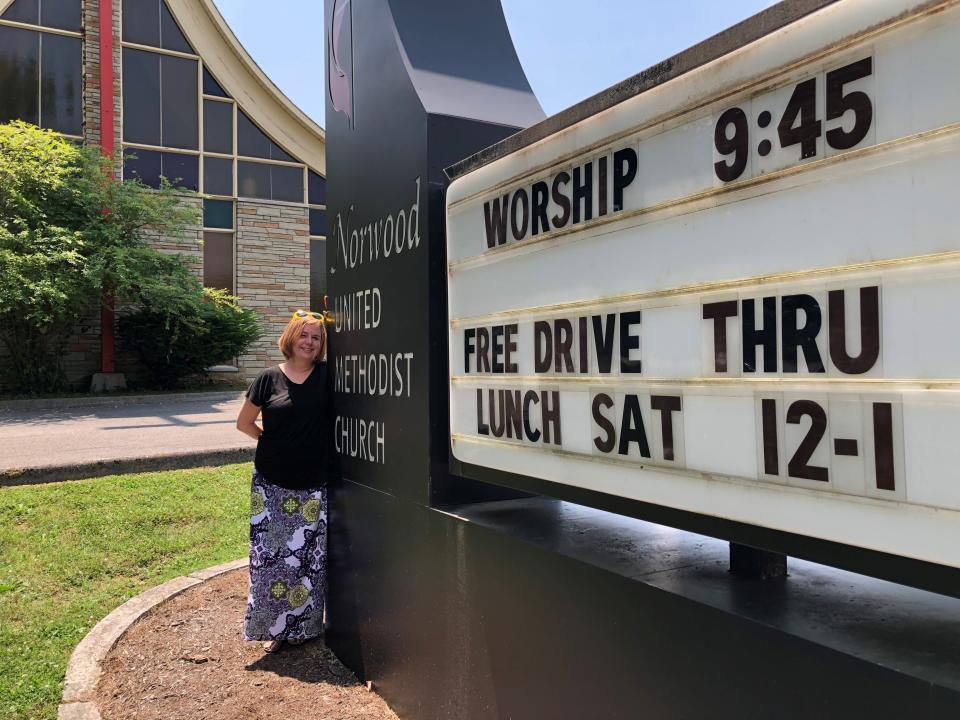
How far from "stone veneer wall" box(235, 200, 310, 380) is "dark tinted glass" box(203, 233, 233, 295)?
271 mm

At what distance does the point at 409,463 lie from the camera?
10.5 ft

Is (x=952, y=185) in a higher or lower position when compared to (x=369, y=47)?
lower

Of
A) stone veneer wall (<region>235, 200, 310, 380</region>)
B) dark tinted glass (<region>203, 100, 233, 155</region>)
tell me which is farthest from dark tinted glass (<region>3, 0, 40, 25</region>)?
stone veneer wall (<region>235, 200, 310, 380</region>)

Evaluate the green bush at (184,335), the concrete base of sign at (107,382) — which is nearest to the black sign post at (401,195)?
the green bush at (184,335)

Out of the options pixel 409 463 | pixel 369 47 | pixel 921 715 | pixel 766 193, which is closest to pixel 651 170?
pixel 766 193

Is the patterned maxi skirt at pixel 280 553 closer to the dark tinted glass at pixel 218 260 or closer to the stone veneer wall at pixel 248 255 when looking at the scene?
the stone veneer wall at pixel 248 255

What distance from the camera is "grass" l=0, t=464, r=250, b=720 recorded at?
418cm

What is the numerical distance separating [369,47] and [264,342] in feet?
56.8

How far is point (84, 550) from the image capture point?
19.0ft

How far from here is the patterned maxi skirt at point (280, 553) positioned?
4.17 meters

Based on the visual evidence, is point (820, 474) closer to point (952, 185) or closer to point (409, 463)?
point (952, 185)

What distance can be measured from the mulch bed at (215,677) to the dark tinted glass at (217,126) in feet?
56.6

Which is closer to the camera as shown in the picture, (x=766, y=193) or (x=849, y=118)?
(x=849, y=118)

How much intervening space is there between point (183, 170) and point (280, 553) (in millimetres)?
17602
